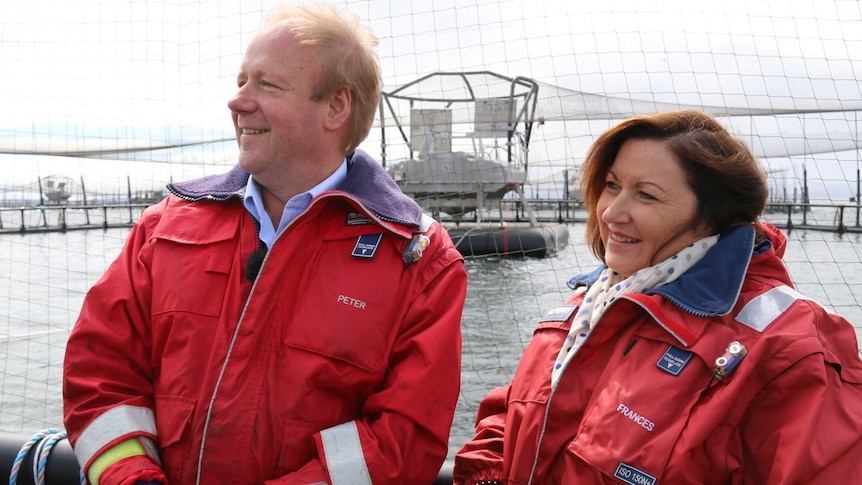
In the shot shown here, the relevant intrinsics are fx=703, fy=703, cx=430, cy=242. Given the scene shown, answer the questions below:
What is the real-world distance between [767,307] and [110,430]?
4.97 ft

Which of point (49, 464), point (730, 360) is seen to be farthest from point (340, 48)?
point (49, 464)

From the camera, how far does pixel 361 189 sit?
1811mm

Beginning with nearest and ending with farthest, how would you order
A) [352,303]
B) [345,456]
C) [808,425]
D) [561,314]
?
[808,425]
[345,456]
[352,303]
[561,314]

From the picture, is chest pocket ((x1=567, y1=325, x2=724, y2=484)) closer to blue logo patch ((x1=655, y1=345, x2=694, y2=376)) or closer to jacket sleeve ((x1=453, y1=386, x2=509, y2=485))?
blue logo patch ((x1=655, y1=345, x2=694, y2=376))

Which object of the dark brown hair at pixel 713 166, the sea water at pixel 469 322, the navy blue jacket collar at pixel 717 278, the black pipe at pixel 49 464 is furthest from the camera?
the sea water at pixel 469 322

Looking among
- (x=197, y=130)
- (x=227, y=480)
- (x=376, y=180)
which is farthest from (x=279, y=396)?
(x=197, y=130)

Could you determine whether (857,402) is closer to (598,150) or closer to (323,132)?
(598,150)

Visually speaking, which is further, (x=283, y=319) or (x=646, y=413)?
(x=283, y=319)

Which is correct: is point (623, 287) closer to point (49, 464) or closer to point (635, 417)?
point (635, 417)

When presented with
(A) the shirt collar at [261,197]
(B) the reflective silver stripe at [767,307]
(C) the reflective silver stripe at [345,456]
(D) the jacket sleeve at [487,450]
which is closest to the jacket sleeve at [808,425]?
(B) the reflective silver stripe at [767,307]

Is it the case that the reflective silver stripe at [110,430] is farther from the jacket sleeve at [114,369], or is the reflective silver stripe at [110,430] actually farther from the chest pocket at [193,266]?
the chest pocket at [193,266]

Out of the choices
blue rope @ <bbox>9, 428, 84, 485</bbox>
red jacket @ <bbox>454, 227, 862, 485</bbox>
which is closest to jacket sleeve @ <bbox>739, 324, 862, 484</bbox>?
red jacket @ <bbox>454, 227, 862, 485</bbox>

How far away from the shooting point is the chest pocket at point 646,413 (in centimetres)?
147

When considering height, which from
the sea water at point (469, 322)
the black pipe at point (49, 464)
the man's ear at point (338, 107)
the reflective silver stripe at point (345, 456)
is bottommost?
the sea water at point (469, 322)
